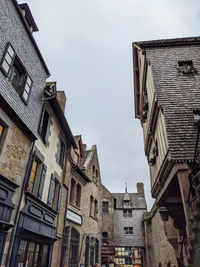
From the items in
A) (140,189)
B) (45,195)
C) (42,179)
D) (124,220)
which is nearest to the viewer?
(42,179)

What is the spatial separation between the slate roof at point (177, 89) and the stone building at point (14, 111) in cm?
483

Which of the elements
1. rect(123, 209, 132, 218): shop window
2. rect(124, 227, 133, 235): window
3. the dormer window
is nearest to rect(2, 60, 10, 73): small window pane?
the dormer window

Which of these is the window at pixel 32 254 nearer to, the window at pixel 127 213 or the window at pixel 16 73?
the window at pixel 16 73

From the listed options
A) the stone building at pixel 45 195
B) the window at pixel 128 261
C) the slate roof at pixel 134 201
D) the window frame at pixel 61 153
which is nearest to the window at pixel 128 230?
the slate roof at pixel 134 201

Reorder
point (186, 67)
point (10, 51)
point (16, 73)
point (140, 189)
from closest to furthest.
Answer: point (10, 51) → point (16, 73) → point (186, 67) → point (140, 189)

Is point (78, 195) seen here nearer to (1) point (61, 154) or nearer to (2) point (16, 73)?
(1) point (61, 154)

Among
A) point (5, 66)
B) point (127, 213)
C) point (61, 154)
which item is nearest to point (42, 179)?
point (61, 154)

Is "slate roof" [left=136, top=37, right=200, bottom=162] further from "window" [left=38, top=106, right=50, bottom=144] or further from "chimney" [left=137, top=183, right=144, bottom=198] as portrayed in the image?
"chimney" [left=137, top=183, right=144, bottom=198]

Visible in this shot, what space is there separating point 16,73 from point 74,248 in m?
9.55

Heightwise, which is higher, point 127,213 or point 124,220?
point 127,213

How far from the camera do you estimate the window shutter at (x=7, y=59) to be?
20.0 feet

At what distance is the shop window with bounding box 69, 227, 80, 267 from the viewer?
11008 mm

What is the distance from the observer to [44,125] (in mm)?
9102

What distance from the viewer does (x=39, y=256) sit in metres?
7.51
